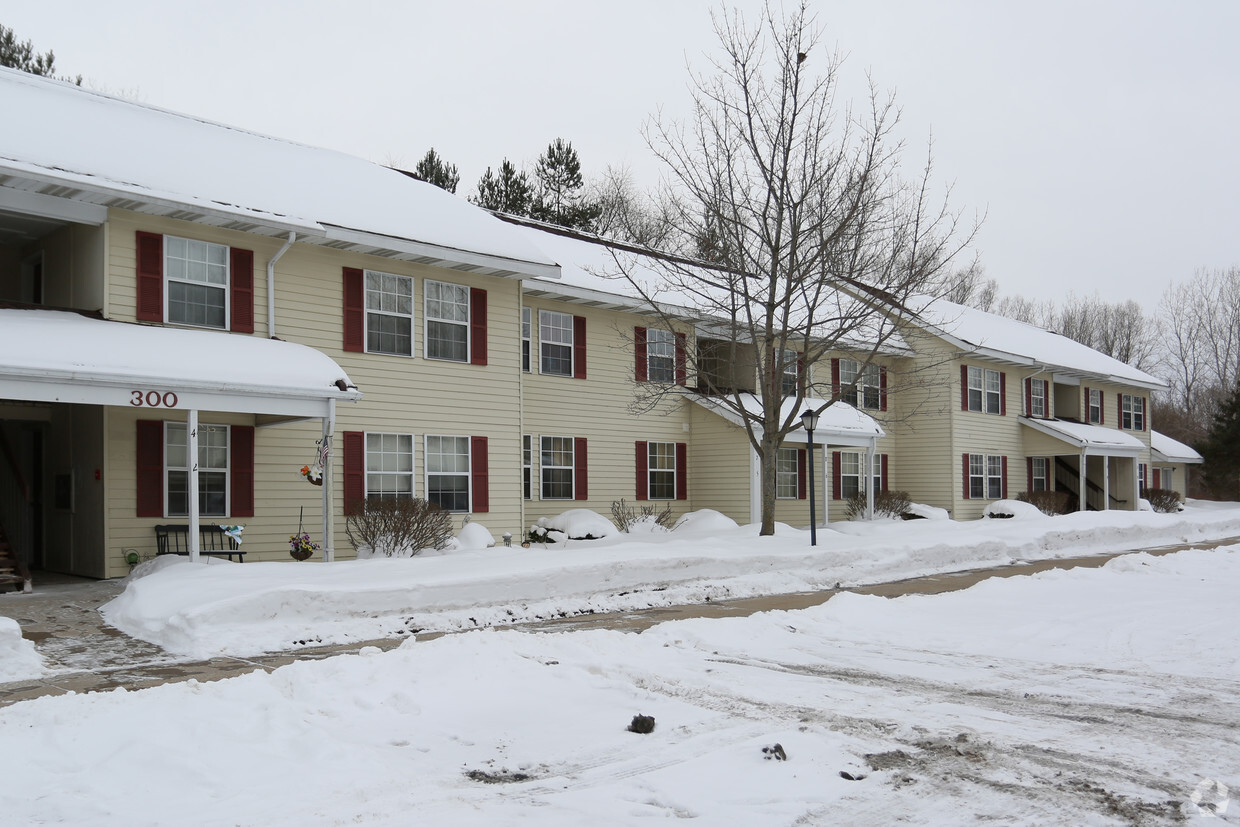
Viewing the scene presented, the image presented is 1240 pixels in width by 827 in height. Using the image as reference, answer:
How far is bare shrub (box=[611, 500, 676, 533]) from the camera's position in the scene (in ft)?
71.7

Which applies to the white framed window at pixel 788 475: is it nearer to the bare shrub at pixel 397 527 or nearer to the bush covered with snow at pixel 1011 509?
the bush covered with snow at pixel 1011 509

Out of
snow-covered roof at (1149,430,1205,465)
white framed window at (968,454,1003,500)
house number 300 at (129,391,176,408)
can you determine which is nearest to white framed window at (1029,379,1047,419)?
white framed window at (968,454,1003,500)

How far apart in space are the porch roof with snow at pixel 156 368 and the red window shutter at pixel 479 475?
4164mm

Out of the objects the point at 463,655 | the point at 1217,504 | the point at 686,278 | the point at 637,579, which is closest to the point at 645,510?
the point at 686,278

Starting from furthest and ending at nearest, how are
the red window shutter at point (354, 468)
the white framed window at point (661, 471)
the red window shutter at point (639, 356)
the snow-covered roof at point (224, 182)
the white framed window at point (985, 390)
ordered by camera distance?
1. the white framed window at point (985, 390)
2. the white framed window at point (661, 471)
3. the red window shutter at point (639, 356)
4. the red window shutter at point (354, 468)
5. the snow-covered roof at point (224, 182)

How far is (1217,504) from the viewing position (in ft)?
147

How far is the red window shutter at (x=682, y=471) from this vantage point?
78.9ft

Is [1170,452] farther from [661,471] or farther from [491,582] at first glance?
[491,582]

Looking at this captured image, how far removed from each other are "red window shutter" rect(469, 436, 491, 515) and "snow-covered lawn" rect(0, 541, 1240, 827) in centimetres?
899

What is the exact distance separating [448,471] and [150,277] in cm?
607

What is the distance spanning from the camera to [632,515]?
868 inches

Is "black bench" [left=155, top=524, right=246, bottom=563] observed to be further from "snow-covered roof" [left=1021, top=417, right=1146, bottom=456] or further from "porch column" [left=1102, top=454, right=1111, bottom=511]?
"porch column" [left=1102, top=454, right=1111, bottom=511]

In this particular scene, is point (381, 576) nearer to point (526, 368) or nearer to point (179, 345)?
point (179, 345)

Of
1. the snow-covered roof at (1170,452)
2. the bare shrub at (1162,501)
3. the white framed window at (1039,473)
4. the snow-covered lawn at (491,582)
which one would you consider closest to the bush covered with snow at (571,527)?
the snow-covered lawn at (491,582)
